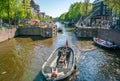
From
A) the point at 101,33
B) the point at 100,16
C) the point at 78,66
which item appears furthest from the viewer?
the point at 100,16

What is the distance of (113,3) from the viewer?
1919 inches

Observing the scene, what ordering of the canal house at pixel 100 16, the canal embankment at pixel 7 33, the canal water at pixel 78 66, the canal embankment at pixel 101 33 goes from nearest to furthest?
the canal water at pixel 78 66 → the canal embankment at pixel 101 33 → the canal embankment at pixel 7 33 → the canal house at pixel 100 16

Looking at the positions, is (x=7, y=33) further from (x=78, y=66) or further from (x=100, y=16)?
(x=100, y=16)

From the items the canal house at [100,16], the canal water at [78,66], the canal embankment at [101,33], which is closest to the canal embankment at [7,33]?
the canal water at [78,66]

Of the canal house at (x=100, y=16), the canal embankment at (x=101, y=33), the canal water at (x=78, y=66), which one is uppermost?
the canal house at (x=100, y=16)

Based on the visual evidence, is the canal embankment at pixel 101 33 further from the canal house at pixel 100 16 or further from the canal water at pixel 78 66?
the canal house at pixel 100 16

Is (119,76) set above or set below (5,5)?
below

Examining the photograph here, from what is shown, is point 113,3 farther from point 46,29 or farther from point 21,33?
point 21,33

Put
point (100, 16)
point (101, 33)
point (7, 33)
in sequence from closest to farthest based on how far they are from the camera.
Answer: point (7, 33)
point (101, 33)
point (100, 16)

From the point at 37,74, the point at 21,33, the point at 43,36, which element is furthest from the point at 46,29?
the point at 37,74

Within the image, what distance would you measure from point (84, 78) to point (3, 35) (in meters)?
35.6

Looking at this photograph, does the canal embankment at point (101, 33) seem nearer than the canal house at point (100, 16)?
Yes

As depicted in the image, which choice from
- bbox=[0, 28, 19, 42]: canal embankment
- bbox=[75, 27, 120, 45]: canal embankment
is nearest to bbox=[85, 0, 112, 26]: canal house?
bbox=[75, 27, 120, 45]: canal embankment

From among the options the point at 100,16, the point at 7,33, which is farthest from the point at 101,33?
the point at 100,16
